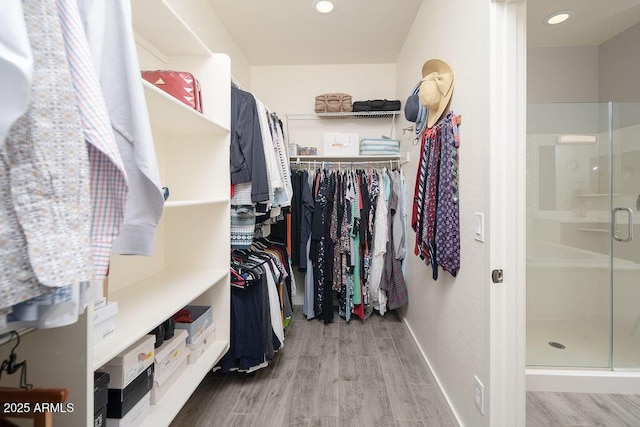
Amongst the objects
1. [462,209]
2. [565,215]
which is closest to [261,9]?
[462,209]

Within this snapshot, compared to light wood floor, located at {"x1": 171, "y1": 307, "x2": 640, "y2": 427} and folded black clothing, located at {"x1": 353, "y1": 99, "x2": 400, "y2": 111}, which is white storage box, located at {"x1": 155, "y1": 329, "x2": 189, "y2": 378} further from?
folded black clothing, located at {"x1": 353, "y1": 99, "x2": 400, "y2": 111}

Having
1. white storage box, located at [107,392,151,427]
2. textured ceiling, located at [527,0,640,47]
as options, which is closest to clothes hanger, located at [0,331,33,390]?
white storage box, located at [107,392,151,427]

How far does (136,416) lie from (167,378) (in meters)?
0.18

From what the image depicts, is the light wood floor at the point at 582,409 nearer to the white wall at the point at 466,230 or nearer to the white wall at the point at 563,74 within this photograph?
the white wall at the point at 466,230

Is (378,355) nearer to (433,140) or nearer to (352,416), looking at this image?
(352,416)

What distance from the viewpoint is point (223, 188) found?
4.55ft

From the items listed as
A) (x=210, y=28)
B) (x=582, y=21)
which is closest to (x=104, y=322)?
(x=210, y=28)

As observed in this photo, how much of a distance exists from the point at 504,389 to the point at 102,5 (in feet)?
5.49

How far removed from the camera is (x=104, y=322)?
2.65ft

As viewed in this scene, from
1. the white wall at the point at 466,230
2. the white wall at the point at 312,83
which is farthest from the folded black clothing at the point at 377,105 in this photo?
the white wall at the point at 466,230

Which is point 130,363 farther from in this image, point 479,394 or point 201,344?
point 479,394

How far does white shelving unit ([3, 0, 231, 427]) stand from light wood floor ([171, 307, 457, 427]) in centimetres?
38

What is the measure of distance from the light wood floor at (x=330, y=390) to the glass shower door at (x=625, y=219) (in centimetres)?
165

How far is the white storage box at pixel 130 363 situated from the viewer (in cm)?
88
